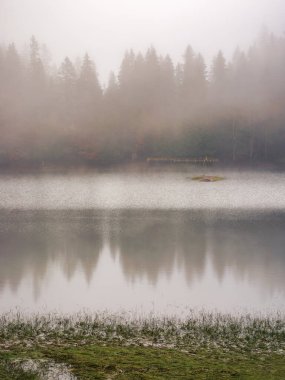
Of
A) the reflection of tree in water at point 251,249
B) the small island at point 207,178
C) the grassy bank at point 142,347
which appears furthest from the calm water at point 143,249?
the small island at point 207,178

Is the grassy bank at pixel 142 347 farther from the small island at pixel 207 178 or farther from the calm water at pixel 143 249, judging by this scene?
the small island at pixel 207 178

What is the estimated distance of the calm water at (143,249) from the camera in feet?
66.4

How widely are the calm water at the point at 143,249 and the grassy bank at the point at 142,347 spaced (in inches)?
98.1

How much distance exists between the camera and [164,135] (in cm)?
9512

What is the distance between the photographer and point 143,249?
28359 mm

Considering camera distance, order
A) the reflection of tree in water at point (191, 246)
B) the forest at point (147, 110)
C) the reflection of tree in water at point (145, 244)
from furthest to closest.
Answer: the forest at point (147, 110) < the reflection of tree in water at point (191, 246) < the reflection of tree in water at point (145, 244)

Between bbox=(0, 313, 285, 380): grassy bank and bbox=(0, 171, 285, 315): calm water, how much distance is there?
249 centimetres

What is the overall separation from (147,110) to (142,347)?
90.3 meters

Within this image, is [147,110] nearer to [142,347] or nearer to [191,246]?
[191,246]

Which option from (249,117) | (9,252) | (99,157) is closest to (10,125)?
(99,157)

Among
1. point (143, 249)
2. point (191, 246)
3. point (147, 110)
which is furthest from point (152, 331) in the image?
point (147, 110)

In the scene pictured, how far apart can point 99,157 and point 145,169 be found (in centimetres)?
1940

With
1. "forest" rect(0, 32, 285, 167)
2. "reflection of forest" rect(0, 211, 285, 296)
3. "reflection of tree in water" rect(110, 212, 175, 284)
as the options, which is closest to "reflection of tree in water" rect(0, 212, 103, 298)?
"reflection of forest" rect(0, 211, 285, 296)

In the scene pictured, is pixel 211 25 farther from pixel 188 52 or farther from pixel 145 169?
pixel 145 169
